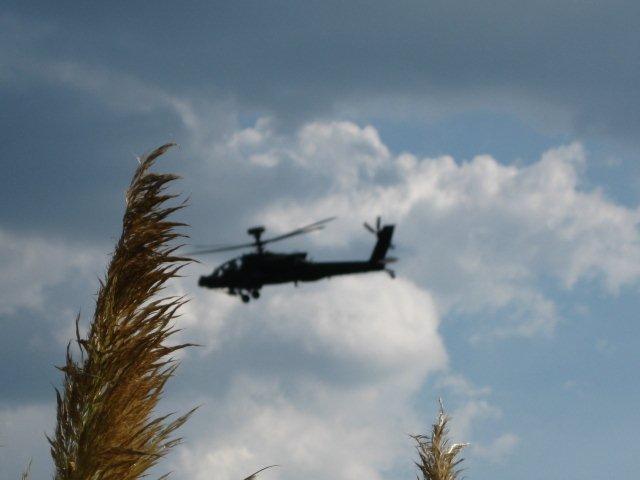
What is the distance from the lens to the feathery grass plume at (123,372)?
4.22m

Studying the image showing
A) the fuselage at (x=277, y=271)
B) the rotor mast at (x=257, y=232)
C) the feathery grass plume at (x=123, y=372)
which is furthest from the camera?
the rotor mast at (x=257, y=232)

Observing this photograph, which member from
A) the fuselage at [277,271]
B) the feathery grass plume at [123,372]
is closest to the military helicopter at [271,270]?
the fuselage at [277,271]

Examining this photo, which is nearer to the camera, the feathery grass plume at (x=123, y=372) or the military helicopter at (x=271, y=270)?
the feathery grass plume at (x=123, y=372)

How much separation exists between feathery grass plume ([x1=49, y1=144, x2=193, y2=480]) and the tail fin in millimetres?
64139

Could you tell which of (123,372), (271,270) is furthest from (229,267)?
(123,372)

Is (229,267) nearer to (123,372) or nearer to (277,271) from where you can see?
(277,271)

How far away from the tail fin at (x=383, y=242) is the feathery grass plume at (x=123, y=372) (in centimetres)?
6414

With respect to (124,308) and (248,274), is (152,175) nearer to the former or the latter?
(124,308)

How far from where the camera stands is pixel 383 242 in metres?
68.7

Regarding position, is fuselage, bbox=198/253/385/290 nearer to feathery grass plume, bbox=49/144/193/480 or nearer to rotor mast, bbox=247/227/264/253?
rotor mast, bbox=247/227/264/253

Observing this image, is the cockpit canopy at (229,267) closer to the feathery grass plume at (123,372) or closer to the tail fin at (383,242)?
the tail fin at (383,242)

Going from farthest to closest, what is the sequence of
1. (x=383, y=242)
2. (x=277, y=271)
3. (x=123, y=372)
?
(x=383, y=242) < (x=277, y=271) < (x=123, y=372)

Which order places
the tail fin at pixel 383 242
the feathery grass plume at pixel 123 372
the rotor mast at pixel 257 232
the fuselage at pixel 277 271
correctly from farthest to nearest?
the tail fin at pixel 383 242 → the rotor mast at pixel 257 232 → the fuselage at pixel 277 271 → the feathery grass plume at pixel 123 372

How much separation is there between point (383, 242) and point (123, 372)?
64607 millimetres
